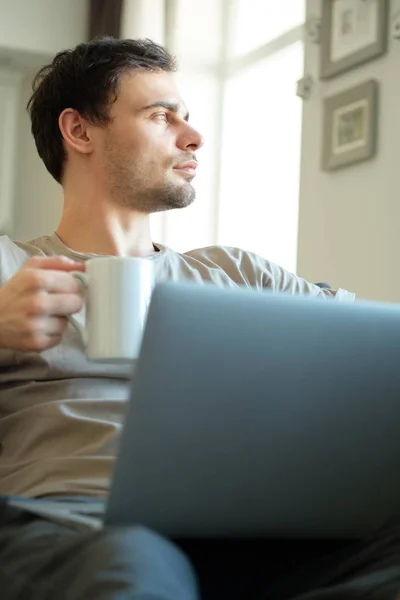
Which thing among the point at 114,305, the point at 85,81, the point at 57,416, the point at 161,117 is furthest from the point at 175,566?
the point at 85,81

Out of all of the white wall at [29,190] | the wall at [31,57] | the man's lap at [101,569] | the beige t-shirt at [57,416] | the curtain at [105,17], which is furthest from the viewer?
the white wall at [29,190]

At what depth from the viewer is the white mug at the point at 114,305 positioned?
0.96 m

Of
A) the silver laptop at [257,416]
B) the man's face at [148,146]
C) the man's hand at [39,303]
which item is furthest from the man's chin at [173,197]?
the silver laptop at [257,416]

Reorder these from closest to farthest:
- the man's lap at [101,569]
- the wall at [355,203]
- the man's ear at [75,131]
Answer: the man's lap at [101,569] < the man's ear at [75,131] < the wall at [355,203]

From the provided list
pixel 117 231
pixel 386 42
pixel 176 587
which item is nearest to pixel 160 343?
pixel 176 587

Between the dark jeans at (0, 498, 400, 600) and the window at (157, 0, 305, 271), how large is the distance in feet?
6.96

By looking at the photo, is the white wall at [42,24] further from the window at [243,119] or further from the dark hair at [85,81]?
the dark hair at [85,81]

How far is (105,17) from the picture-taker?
13.1 ft

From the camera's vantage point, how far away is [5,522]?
951 millimetres

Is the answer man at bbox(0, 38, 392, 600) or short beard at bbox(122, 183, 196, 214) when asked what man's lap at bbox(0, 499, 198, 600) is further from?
short beard at bbox(122, 183, 196, 214)

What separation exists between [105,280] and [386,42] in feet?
5.97

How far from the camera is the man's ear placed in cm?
174

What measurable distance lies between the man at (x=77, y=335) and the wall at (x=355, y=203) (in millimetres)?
915

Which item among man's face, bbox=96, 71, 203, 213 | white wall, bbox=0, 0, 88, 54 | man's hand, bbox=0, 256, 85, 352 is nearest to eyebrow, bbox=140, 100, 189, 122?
man's face, bbox=96, 71, 203, 213
